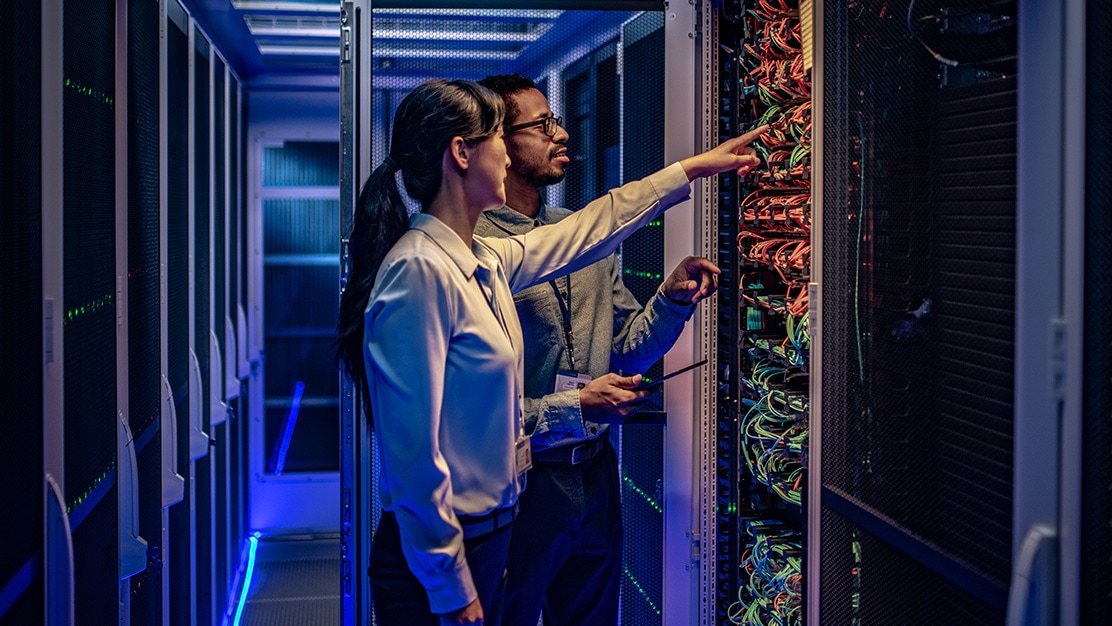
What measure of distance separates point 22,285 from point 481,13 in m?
1.49

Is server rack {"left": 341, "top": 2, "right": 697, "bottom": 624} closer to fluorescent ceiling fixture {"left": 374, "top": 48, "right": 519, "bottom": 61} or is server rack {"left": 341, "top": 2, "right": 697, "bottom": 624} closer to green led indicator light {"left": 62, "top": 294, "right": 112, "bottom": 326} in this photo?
fluorescent ceiling fixture {"left": 374, "top": 48, "right": 519, "bottom": 61}

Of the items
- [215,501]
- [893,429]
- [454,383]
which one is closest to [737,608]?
[893,429]

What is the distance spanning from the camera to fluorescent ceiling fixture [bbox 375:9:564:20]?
8.36ft

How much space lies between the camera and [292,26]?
4.74 metres

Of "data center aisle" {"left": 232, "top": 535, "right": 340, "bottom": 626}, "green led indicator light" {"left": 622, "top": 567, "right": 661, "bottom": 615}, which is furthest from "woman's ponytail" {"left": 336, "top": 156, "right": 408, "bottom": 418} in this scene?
"data center aisle" {"left": 232, "top": 535, "right": 340, "bottom": 626}

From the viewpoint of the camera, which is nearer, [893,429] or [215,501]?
[893,429]

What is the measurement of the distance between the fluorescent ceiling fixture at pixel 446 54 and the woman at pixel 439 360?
845 mm

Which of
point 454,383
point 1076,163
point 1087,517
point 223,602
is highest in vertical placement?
point 1076,163

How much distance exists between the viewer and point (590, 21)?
2.62 meters

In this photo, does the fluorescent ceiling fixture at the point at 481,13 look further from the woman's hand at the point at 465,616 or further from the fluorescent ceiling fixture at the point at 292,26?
the fluorescent ceiling fixture at the point at 292,26

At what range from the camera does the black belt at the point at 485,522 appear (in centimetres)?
167

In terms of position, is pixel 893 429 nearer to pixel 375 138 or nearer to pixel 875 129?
pixel 875 129

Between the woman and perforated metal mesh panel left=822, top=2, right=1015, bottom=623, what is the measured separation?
63 cm

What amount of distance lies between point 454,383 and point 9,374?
69 cm
